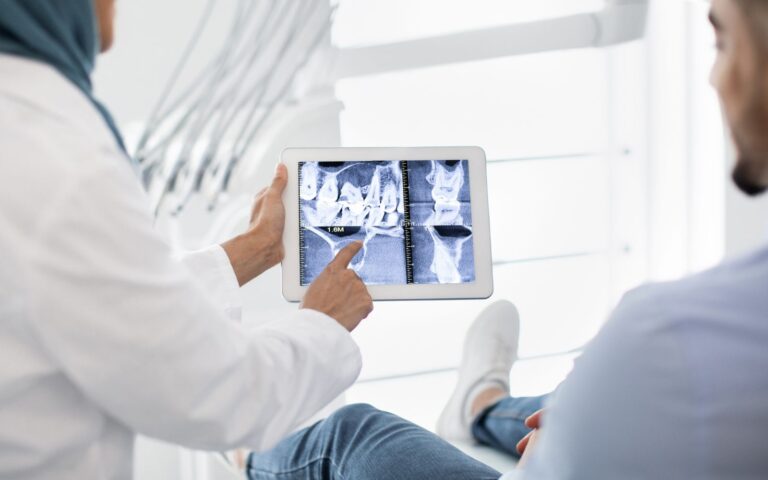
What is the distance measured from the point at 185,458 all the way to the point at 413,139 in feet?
2.43

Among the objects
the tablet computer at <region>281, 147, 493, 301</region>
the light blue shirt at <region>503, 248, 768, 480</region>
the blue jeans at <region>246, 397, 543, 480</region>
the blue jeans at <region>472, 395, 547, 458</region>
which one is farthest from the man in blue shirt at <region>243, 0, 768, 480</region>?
the blue jeans at <region>472, 395, 547, 458</region>

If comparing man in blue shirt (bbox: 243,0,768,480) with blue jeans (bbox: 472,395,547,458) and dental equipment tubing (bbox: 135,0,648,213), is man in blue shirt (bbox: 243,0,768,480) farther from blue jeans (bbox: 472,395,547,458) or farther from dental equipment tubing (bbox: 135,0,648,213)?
dental equipment tubing (bbox: 135,0,648,213)

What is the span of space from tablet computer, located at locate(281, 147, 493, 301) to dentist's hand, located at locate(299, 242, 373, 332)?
0.08m

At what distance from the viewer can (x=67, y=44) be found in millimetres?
708

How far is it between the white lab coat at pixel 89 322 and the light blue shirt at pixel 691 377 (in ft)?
1.10

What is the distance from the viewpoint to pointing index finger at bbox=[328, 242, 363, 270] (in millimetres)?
1033

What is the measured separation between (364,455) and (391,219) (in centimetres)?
31

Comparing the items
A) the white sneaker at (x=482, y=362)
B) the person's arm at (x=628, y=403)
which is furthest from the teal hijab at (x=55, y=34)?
the white sneaker at (x=482, y=362)

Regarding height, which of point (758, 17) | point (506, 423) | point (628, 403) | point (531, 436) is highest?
point (758, 17)

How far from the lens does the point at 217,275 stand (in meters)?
1.08

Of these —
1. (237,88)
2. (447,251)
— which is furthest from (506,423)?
(237,88)

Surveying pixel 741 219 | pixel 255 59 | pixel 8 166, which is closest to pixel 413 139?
pixel 255 59

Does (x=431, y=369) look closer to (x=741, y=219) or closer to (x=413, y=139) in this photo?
(x=413, y=139)

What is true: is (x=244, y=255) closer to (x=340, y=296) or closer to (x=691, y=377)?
(x=340, y=296)
